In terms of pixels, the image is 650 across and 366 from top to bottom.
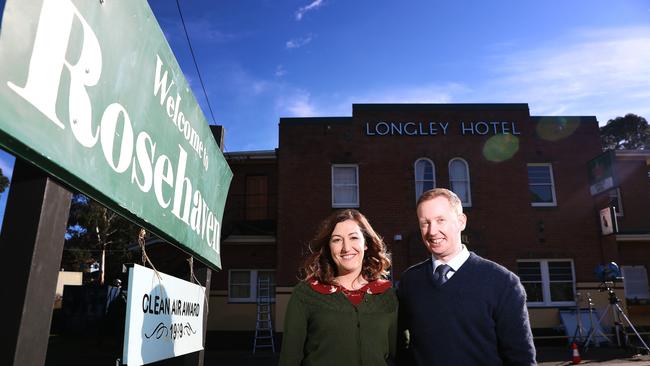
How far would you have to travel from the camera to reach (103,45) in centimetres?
141

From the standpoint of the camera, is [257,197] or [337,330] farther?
[257,197]

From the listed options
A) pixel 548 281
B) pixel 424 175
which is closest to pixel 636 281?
pixel 548 281

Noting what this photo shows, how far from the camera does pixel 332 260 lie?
290cm

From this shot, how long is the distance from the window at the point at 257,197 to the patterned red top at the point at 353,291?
18.0 m

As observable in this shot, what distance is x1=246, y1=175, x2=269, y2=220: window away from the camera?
810 inches

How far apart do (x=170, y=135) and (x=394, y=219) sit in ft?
52.0

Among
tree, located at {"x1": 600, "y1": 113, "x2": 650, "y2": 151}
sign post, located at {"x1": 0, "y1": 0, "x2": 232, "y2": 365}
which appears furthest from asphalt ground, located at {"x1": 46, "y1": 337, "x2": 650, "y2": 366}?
tree, located at {"x1": 600, "y1": 113, "x2": 650, "y2": 151}

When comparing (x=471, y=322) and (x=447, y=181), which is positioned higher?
(x=447, y=181)

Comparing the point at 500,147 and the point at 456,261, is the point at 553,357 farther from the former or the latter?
the point at 456,261

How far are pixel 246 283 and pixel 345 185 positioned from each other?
5809mm

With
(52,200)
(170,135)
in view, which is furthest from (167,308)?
(52,200)

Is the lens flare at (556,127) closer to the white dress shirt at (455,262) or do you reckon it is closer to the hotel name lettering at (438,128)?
the hotel name lettering at (438,128)

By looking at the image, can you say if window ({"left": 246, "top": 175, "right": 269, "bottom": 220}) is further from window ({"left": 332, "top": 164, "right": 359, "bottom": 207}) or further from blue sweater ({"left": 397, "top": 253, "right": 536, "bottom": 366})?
blue sweater ({"left": 397, "top": 253, "right": 536, "bottom": 366})

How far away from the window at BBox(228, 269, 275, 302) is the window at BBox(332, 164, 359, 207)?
166 inches
